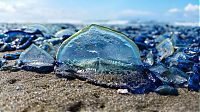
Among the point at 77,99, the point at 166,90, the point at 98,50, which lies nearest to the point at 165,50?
the point at 98,50

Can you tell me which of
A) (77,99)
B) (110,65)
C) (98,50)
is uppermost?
(98,50)

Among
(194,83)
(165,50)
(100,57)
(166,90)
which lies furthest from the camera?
(165,50)

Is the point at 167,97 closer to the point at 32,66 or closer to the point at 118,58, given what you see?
the point at 118,58

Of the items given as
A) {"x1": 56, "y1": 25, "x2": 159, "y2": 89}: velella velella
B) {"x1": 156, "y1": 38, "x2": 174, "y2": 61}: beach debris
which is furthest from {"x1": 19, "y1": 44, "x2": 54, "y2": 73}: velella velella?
{"x1": 156, "y1": 38, "x2": 174, "y2": 61}: beach debris

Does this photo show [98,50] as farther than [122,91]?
Yes

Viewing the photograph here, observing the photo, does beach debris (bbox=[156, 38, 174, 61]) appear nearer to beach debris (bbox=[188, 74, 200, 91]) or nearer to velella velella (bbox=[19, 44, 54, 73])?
beach debris (bbox=[188, 74, 200, 91])

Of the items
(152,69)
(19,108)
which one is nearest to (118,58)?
(152,69)

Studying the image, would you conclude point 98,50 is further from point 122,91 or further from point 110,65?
point 122,91
